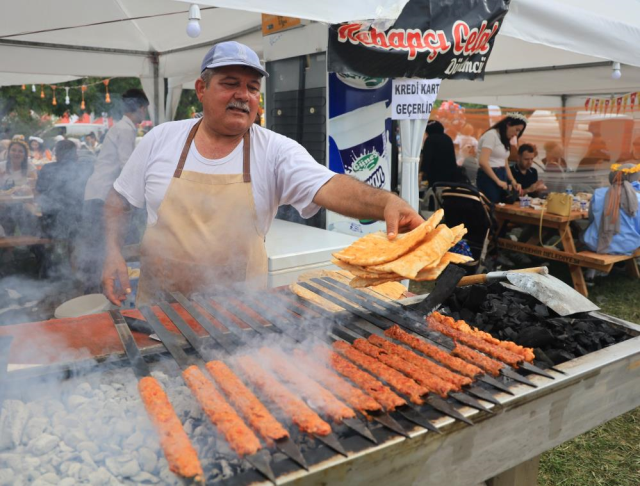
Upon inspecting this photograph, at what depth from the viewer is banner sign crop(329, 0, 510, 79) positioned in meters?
4.00

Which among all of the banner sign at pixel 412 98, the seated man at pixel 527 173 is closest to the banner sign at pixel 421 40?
the banner sign at pixel 412 98

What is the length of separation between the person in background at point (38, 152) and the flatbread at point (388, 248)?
40.4ft

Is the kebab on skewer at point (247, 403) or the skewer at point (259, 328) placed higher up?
the kebab on skewer at point (247, 403)

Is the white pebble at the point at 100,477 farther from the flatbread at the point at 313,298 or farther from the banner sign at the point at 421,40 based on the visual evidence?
the banner sign at the point at 421,40

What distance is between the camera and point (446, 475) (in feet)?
5.28

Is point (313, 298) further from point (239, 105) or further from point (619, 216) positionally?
point (619, 216)

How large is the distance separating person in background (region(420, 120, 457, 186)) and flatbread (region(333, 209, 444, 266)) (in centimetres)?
630

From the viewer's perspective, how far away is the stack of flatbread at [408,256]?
191 cm

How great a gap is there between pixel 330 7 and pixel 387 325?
2245 mm

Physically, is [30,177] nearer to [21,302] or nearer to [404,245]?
[21,302]

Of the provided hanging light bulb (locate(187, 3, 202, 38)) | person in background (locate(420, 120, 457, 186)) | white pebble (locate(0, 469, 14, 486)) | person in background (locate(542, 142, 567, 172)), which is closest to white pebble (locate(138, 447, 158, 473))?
white pebble (locate(0, 469, 14, 486))

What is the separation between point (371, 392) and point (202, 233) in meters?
1.49

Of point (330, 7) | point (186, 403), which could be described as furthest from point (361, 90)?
point (186, 403)

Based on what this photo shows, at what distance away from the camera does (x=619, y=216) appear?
6594 millimetres
